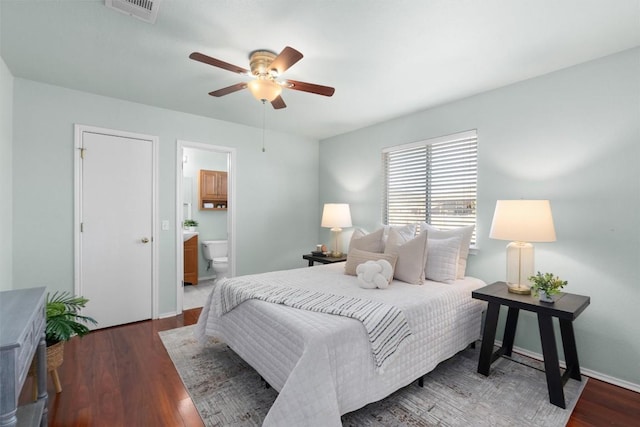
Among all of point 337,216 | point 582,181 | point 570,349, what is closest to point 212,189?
point 337,216

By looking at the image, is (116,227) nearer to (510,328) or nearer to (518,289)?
(518,289)

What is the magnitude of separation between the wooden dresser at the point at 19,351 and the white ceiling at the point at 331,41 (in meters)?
1.70

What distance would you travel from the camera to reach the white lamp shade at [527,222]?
2201 millimetres

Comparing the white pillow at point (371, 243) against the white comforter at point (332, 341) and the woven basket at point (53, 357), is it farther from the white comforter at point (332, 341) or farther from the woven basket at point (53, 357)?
the woven basket at point (53, 357)

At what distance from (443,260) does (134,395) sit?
8.48ft

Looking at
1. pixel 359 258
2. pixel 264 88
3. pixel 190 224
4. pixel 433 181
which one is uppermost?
pixel 264 88

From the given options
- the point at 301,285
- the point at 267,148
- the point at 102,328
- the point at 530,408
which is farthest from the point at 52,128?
the point at 530,408

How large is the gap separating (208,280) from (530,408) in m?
4.93

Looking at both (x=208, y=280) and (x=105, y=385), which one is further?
(x=208, y=280)

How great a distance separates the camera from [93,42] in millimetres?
2154

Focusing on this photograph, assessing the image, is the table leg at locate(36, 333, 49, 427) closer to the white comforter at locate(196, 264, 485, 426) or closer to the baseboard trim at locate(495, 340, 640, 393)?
the white comforter at locate(196, 264, 485, 426)

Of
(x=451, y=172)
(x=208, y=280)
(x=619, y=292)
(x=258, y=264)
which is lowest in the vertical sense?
(x=208, y=280)

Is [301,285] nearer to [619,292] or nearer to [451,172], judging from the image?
[451,172]

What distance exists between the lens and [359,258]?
2.89m
